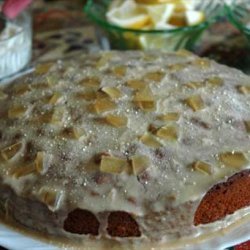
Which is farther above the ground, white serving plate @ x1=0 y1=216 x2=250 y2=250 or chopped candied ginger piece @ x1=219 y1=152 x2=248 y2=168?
chopped candied ginger piece @ x1=219 y1=152 x2=248 y2=168

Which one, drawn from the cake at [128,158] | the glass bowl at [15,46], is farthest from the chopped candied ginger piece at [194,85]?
the glass bowl at [15,46]

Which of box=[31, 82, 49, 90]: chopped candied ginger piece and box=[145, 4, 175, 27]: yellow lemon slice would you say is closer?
box=[31, 82, 49, 90]: chopped candied ginger piece

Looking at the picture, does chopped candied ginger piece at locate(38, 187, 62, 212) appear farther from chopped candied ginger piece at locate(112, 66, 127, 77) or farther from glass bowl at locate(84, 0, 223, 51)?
glass bowl at locate(84, 0, 223, 51)

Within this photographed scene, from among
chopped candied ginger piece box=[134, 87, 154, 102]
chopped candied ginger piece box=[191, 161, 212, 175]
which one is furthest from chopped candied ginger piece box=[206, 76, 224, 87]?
chopped candied ginger piece box=[191, 161, 212, 175]

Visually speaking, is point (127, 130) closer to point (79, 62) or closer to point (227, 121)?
point (227, 121)

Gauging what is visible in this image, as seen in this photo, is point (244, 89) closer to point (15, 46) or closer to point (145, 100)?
point (145, 100)

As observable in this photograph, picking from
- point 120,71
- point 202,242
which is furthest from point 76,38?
point 202,242

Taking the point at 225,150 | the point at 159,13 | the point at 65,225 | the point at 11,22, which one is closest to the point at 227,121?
the point at 225,150
